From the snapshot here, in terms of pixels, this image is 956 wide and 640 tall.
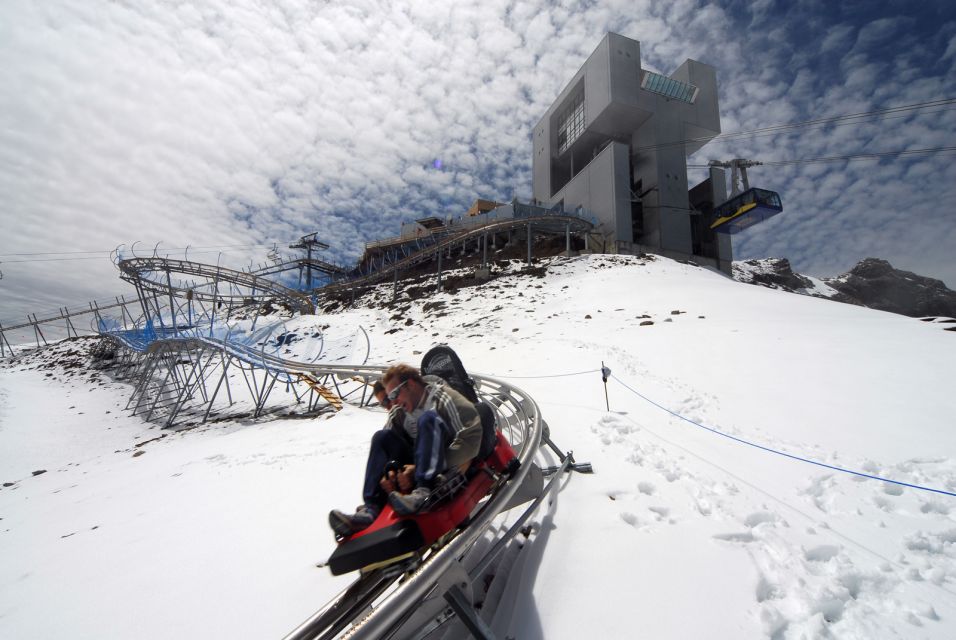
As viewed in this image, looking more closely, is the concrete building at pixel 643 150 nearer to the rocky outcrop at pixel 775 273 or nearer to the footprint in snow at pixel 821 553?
the footprint in snow at pixel 821 553

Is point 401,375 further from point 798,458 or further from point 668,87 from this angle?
point 668,87

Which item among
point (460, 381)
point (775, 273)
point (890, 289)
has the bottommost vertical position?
point (890, 289)

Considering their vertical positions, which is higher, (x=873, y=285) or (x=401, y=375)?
(x=401, y=375)

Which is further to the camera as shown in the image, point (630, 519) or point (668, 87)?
point (668, 87)

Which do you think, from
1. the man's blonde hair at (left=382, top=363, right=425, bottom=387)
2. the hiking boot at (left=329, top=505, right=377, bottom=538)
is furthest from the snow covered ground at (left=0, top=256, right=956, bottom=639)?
the man's blonde hair at (left=382, top=363, right=425, bottom=387)

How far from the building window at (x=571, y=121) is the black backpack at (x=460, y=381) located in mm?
45852

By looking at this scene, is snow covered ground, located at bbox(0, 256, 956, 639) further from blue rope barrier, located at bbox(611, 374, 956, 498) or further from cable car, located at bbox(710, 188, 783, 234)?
cable car, located at bbox(710, 188, 783, 234)

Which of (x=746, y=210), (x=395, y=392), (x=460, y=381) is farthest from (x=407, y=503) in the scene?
(x=746, y=210)

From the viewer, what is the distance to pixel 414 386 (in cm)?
295

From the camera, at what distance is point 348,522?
229 cm

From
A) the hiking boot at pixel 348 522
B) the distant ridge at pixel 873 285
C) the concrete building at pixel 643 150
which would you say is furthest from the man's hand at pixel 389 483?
the distant ridge at pixel 873 285

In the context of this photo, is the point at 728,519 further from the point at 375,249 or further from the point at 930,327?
the point at 375,249

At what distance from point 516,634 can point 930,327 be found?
12219 millimetres

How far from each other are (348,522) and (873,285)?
142m
